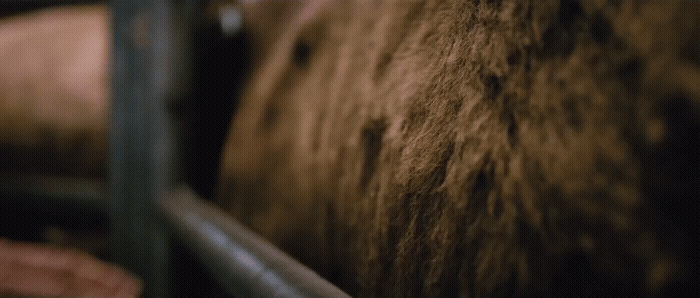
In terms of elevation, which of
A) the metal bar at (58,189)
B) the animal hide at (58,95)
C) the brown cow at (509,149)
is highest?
the brown cow at (509,149)

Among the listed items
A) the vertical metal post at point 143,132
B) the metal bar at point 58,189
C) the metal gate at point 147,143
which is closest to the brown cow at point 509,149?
the metal gate at point 147,143

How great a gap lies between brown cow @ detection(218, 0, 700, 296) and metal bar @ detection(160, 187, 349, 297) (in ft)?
0.23

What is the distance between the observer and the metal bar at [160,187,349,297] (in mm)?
524

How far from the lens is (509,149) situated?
0.35 m

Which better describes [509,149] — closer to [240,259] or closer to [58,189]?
[240,259]

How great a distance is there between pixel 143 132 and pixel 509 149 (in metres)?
1.22

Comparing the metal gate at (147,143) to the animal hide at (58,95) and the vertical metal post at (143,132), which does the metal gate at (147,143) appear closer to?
the vertical metal post at (143,132)

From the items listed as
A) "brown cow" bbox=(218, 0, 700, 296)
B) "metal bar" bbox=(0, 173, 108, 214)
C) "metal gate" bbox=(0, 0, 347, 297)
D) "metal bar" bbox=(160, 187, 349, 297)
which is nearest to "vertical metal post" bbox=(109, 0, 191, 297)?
"metal gate" bbox=(0, 0, 347, 297)

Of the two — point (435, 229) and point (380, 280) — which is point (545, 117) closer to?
point (435, 229)

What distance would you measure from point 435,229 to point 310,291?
0.17 meters

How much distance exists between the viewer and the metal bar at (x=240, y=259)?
0.52 m

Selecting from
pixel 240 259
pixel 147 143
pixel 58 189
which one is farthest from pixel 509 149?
pixel 58 189

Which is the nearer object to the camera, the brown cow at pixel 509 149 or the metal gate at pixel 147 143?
the brown cow at pixel 509 149

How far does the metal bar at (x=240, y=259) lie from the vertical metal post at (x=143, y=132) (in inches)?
9.8
